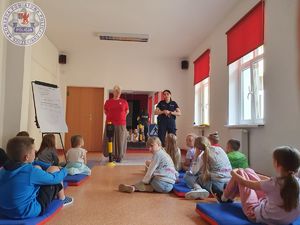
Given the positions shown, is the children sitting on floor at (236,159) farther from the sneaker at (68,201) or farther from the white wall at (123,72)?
the white wall at (123,72)

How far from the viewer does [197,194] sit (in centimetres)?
279

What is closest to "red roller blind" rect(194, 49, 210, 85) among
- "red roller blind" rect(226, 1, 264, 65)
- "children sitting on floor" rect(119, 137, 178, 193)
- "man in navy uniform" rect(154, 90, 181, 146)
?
"red roller blind" rect(226, 1, 264, 65)

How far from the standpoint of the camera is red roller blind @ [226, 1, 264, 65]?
411cm

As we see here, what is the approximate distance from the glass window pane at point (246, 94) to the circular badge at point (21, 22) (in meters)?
3.70

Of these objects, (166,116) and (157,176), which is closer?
(157,176)

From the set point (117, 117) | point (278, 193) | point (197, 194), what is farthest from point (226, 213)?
point (117, 117)

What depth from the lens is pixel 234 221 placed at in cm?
192

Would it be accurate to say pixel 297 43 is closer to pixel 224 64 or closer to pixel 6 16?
pixel 224 64

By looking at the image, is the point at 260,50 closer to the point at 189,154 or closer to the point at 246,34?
the point at 246,34

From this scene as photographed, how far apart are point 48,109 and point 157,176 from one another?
2.37m

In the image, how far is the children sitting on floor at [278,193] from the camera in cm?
165

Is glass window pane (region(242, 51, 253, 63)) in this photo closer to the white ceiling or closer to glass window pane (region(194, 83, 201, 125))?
the white ceiling

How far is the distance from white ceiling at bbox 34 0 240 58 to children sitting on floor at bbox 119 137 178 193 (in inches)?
116

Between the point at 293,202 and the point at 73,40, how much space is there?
258 inches
